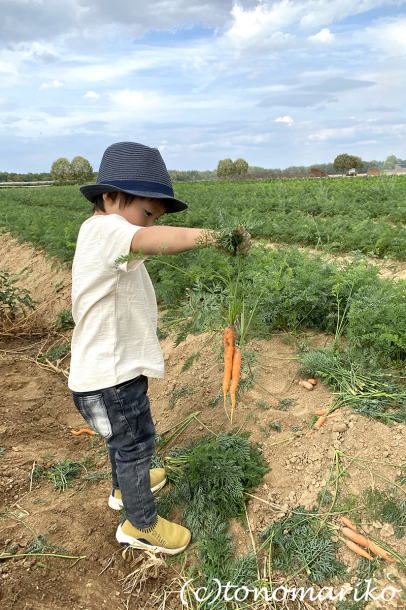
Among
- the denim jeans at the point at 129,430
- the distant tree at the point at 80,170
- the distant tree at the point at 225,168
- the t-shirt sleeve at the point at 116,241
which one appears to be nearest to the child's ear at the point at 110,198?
the t-shirt sleeve at the point at 116,241

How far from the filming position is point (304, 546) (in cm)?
215

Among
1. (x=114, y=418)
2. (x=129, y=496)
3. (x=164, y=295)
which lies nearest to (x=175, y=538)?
(x=129, y=496)

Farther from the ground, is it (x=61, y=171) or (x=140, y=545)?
(x=61, y=171)

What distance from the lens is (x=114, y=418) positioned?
212 centimetres

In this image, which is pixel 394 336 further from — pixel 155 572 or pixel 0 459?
pixel 0 459

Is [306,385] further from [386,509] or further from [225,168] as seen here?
[225,168]

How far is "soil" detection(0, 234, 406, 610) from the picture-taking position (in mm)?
2148

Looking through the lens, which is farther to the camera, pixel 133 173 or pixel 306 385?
pixel 306 385

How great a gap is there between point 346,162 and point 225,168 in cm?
1960

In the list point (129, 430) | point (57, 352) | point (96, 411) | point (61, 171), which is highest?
point (61, 171)

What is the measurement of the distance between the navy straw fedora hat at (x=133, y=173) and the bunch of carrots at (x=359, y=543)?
6.36ft

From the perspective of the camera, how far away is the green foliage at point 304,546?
2051mm

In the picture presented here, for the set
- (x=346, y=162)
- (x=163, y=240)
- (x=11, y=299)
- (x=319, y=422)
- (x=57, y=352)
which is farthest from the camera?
(x=346, y=162)

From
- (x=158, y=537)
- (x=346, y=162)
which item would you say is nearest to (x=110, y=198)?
(x=158, y=537)
